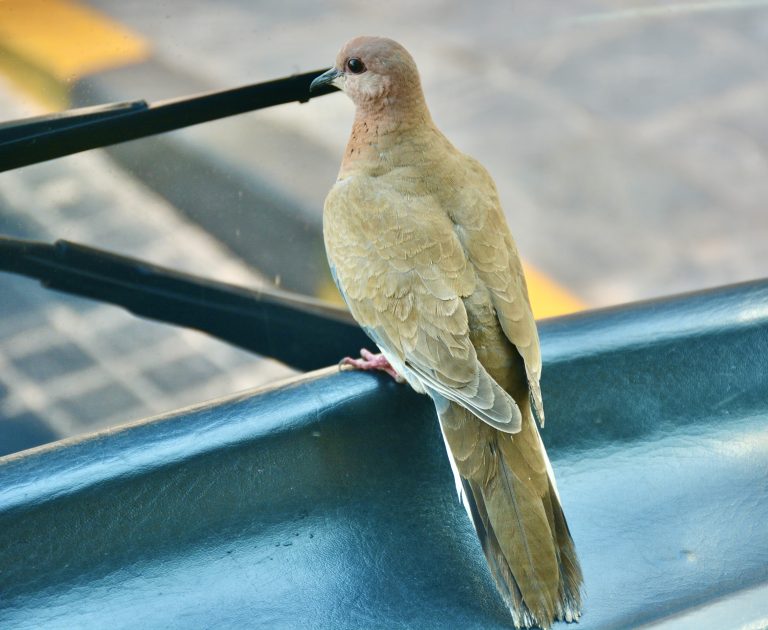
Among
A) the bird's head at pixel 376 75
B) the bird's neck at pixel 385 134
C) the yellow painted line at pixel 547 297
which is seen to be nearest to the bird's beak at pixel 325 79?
the bird's head at pixel 376 75

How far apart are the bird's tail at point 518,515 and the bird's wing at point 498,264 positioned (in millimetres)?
111

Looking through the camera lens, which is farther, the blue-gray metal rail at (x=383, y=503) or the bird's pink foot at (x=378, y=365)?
the bird's pink foot at (x=378, y=365)

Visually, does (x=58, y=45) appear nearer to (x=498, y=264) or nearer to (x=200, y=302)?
(x=200, y=302)

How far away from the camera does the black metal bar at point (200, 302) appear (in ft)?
9.80

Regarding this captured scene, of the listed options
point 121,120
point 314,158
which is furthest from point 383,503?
point 314,158

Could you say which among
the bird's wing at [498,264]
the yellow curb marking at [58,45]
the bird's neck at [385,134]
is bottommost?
the bird's wing at [498,264]

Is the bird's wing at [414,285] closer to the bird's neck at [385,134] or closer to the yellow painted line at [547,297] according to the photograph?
the bird's neck at [385,134]

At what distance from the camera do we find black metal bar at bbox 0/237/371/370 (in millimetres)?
2986

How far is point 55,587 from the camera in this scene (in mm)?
1922

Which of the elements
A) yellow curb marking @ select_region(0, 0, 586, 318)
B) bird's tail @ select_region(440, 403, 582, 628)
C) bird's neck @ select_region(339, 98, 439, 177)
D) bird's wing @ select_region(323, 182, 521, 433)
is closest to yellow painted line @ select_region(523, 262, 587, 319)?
yellow curb marking @ select_region(0, 0, 586, 318)

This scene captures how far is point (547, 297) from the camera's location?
4883 millimetres

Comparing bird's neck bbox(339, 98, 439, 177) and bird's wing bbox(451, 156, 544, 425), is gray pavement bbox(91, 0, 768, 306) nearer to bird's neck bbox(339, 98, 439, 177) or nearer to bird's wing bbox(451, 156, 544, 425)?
bird's neck bbox(339, 98, 439, 177)

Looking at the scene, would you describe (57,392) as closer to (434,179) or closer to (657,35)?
(434,179)

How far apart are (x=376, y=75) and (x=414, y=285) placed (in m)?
0.78
